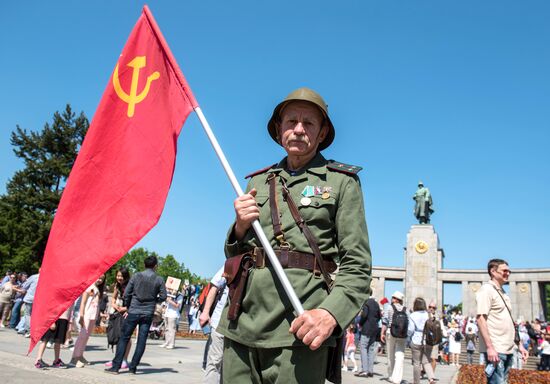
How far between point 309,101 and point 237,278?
1.14 metres

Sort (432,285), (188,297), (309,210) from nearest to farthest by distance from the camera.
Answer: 1. (309,210)
2. (188,297)
3. (432,285)

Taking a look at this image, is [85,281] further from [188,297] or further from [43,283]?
[188,297]

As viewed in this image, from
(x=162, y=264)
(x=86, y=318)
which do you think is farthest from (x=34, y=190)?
(x=162, y=264)

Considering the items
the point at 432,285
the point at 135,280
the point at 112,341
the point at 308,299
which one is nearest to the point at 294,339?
the point at 308,299

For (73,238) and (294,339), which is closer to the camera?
(294,339)

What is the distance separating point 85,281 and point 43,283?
0.30 m

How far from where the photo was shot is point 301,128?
284 centimetres

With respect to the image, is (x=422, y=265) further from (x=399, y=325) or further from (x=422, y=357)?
(x=399, y=325)

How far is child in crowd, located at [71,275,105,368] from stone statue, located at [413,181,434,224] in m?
35.9

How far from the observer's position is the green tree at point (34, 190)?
4909 centimetres

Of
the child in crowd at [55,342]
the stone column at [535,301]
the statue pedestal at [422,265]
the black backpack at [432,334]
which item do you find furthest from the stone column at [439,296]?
the child in crowd at [55,342]

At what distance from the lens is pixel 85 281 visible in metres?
3.49

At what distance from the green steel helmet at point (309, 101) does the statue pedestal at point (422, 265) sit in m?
37.6

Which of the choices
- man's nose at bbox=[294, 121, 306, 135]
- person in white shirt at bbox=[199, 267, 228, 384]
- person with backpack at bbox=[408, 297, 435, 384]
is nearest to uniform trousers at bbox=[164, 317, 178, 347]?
person with backpack at bbox=[408, 297, 435, 384]
